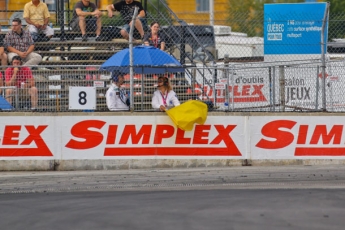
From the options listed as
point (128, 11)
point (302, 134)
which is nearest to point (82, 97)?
point (302, 134)

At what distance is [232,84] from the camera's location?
50.2ft

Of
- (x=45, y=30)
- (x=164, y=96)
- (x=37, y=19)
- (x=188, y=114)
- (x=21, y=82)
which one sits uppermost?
(x=37, y=19)

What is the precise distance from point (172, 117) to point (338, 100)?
3399 millimetres

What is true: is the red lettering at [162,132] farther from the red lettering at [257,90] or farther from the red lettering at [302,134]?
the red lettering at [302,134]

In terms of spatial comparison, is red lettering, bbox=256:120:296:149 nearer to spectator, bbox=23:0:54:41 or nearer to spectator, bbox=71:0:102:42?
spectator, bbox=71:0:102:42

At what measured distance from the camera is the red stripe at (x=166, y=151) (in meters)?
15.0

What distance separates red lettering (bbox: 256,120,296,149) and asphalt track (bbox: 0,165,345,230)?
613mm

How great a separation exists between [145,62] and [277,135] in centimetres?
282

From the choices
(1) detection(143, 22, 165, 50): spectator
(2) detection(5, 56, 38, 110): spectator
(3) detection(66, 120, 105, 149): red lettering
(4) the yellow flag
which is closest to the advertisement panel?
(3) detection(66, 120, 105, 149): red lettering

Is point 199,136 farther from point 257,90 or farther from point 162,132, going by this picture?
point 257,90

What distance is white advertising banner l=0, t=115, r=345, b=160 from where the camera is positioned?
1506cm

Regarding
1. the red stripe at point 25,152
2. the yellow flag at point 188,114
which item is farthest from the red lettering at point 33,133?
the yellow flag at point 188,114

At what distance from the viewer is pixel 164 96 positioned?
15391 mm

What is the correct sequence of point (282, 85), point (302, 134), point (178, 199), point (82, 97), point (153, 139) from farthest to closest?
point (282, 85) → point (302, 134) → point (153, 139) → point (82, 97) → point (178, 199)
